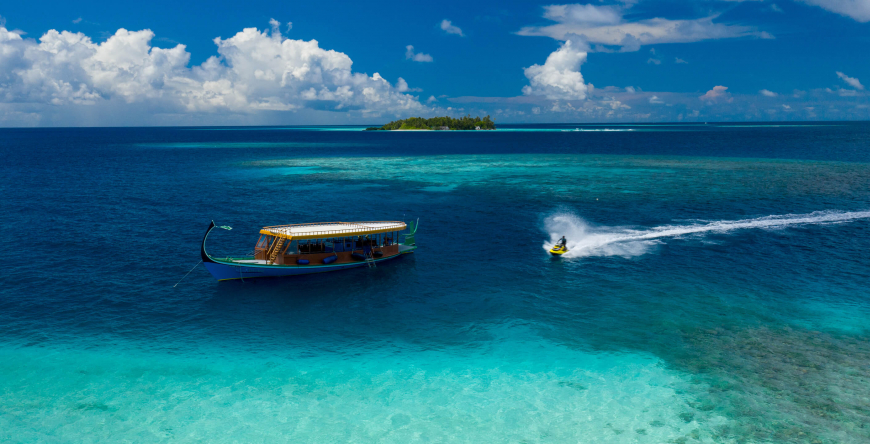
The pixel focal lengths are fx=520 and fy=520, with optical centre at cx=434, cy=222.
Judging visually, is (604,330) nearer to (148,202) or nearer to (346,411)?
(346,411)

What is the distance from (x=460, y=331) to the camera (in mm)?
40938

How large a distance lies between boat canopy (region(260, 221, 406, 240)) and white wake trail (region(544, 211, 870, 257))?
20737mm

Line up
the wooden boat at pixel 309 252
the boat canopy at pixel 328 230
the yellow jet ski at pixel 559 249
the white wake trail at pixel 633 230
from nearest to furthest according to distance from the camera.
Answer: the wooden boat at pixel 309 252
the boat canopy at pixel 328 230
the yellow jet ski at pixel 559 249
the white wake trail at pixel 633 230

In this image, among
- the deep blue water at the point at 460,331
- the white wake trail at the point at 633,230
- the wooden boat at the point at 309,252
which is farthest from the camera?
the white wake trail at the point at 633,230

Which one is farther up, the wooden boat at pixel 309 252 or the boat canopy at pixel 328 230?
the boat canopy at pixel 328 230

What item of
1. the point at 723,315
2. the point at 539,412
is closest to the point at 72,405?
the point at 539,412

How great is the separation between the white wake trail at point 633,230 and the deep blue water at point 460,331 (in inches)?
20.2

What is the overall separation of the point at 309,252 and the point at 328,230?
11.0 ft

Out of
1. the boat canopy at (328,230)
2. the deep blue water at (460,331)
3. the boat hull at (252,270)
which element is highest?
the boat canopy at (328,230)

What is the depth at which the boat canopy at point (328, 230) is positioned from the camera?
5406 centimetres

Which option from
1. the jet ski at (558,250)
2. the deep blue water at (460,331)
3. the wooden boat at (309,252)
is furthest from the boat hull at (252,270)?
the jet ski at (558,250)

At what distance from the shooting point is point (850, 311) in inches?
1703

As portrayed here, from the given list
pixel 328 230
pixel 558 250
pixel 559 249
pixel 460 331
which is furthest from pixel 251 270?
pixel 559 249

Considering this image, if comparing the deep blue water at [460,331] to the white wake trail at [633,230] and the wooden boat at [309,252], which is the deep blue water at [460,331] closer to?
the white wake trail at [633,230]
